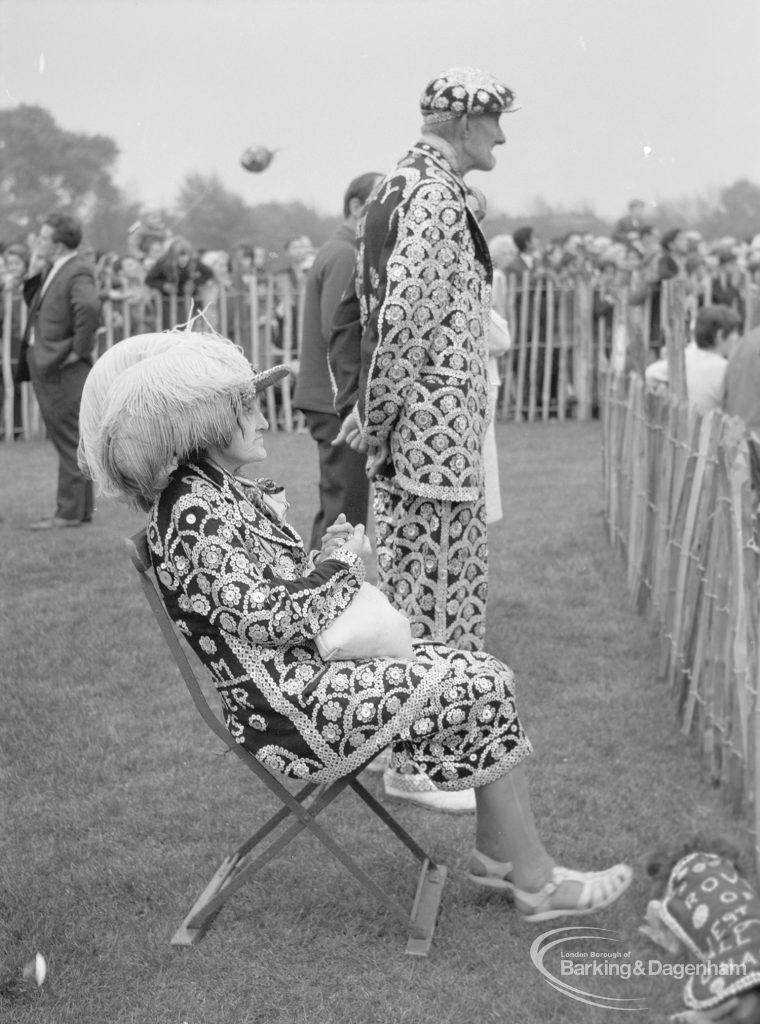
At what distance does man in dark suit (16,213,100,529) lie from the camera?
868 centimetres

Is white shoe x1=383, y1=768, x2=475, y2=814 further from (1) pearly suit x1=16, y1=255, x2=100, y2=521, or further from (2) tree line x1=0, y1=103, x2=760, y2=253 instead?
(2) tree line x1=0, y1=103, x2=760, y2=253

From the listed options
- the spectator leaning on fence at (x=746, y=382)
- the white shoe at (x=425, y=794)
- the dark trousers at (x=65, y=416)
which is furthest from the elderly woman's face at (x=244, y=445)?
the dark trousers at (x=65, y=416)

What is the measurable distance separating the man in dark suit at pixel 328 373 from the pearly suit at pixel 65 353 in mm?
3366

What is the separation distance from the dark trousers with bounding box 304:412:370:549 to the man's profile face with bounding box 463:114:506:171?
1542 millimetres

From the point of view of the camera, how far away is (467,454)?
12.7 feet

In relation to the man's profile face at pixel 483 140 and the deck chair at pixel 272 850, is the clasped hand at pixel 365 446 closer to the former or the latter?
the man's profile face at pixel 483 140

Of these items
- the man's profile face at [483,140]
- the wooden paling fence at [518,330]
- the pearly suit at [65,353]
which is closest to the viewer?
the man's profile face at [483,140]

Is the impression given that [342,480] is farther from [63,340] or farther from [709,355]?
[63,340]

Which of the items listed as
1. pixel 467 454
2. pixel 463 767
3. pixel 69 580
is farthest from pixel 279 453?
pixel 463 767

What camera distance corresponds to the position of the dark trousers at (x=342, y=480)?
5.26 metres

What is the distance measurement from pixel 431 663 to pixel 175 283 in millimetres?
12133

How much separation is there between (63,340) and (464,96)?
547cm

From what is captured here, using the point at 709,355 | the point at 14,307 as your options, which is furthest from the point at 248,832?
the point at 14,307

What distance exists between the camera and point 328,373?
5543 millimetres
